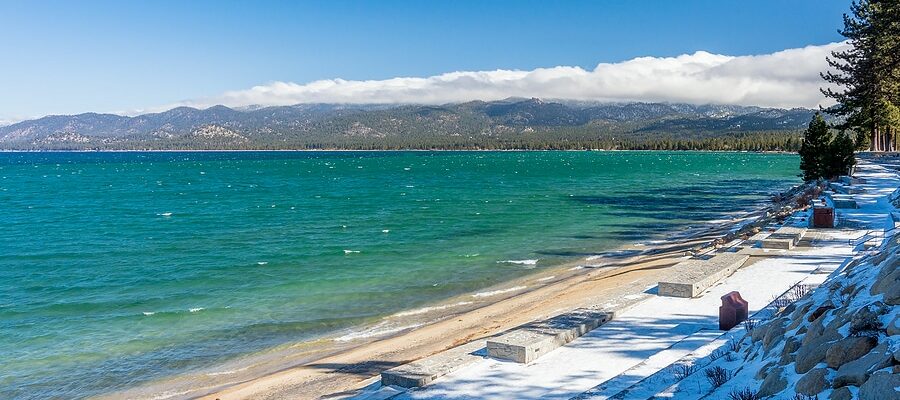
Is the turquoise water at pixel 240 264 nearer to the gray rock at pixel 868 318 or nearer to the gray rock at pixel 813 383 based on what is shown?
the gray rock at pixel 813 383

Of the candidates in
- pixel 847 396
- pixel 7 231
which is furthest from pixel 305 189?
pixel 847 396

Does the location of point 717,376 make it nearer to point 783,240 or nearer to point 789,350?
point 789,350

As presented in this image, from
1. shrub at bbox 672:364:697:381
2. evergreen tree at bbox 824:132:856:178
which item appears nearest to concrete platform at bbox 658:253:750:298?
shrub at bbox 672:364:697:381

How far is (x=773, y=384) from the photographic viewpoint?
8.03 m

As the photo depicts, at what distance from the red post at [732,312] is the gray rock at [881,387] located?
7070 mm

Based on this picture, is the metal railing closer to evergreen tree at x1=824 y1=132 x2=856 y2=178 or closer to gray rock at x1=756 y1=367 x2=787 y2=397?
gray rock at x1=756 y1=367 x2=787 y2=397

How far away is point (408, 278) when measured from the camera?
2925 cm

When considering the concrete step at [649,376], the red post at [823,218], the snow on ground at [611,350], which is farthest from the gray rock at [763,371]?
the red post at [823,218]

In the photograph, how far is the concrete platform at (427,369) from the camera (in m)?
12.1

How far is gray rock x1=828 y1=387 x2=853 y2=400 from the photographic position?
6859 mm

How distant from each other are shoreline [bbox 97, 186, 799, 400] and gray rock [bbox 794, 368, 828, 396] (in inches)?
359

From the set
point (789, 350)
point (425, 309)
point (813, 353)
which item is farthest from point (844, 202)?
point (813, 353)

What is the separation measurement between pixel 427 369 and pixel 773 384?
6.24 metres

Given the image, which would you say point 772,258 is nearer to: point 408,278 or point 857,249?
point 857,249
